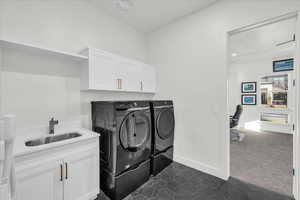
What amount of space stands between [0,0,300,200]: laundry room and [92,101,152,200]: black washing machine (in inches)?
0.6

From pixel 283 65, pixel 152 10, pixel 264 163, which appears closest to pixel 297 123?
pixel 264 163

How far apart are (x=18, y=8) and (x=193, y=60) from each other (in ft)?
8.66

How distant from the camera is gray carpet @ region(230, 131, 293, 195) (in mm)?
2047

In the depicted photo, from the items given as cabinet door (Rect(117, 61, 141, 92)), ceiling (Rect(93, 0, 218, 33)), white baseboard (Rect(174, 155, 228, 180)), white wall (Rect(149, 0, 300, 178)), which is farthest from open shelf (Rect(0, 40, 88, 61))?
white baseboard (Rect(174, 155, 228, 180))

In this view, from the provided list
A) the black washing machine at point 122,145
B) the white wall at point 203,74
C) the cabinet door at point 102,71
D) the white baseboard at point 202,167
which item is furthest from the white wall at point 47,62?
the white baseboard at point 202,167

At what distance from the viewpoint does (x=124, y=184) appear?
1754 mm

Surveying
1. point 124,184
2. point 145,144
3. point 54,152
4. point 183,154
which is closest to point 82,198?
point 124,184

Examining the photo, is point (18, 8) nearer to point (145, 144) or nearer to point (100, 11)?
point (100, 11)

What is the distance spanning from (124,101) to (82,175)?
1.02m

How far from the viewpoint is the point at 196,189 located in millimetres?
1919

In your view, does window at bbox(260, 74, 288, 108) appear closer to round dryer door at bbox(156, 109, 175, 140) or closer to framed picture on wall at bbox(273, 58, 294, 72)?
framed picture on wall at bbox(273, 58, 294, 72)

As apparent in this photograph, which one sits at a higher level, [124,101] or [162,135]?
[124,101]

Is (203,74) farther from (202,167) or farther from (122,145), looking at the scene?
(122,145)

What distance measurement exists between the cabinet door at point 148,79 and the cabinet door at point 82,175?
1613mm
